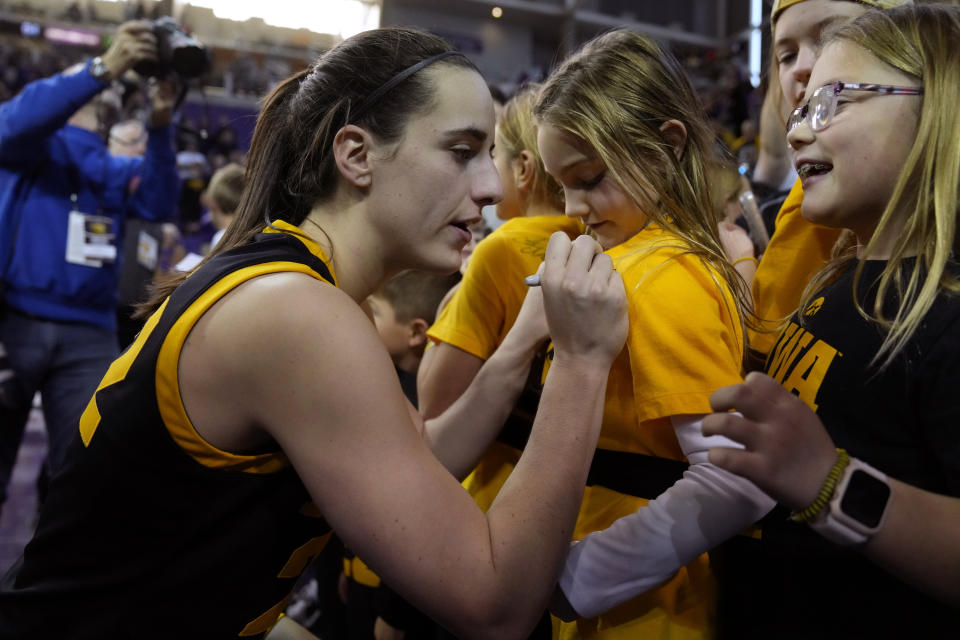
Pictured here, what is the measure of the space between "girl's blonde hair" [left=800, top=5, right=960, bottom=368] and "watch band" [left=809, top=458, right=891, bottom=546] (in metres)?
0.17

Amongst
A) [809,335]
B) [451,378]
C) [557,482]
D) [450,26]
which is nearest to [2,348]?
[451,378]

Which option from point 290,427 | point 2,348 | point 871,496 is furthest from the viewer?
point 2,348

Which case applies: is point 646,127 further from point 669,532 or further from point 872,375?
point 669,532

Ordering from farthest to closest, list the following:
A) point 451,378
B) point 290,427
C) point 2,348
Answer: point 2,348 < point 451,378 < point 290,427

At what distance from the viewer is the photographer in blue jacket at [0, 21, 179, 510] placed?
275cm

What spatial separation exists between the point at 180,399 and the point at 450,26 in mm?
15266

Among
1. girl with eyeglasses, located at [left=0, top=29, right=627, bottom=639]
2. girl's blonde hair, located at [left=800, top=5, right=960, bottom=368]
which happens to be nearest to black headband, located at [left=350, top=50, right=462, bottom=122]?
girl with eyeglasses, located at [left=0, top=29, right=627, bottom=639]

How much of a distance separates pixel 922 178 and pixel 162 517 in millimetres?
1161

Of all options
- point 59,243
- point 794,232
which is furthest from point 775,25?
point 59,243

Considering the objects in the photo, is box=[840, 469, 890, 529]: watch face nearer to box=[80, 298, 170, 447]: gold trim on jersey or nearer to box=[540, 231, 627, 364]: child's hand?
box=[540, 231, 627, 364]: child's hand

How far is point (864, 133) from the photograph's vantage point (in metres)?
1.05

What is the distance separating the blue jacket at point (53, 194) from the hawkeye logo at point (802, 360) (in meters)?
2.71

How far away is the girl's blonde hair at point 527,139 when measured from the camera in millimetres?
1834

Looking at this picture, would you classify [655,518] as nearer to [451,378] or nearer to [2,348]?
[451,378]
